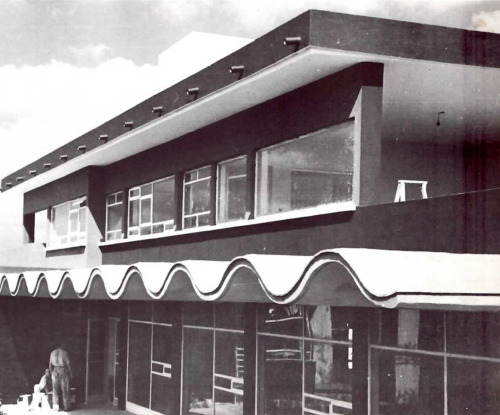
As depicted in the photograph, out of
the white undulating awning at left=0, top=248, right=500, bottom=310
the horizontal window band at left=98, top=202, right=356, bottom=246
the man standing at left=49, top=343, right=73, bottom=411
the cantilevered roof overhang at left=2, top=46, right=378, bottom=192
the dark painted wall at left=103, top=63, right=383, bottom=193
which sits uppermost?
the cantilevered roof overhang at left=2, top=46, right=378, bottom=192

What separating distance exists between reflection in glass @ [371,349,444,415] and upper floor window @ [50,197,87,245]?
1383cm

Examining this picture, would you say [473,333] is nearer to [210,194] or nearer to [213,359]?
[210,194]

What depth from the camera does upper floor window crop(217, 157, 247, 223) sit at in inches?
650

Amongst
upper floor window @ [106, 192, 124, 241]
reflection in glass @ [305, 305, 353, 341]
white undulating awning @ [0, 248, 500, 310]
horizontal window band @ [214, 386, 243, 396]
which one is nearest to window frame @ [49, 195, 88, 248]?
upper floor window @ [106, 192, 124, 241]

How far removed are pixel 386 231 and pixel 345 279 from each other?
1.76 meters

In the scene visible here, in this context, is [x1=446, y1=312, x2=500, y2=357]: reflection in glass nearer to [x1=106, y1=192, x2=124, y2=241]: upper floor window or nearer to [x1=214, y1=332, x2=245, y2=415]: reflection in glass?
[x1=214, y1=332, x2=245, y2=415]: reflection in glass

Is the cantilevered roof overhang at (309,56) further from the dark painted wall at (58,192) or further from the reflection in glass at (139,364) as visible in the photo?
the dark painted wall at (58,192)

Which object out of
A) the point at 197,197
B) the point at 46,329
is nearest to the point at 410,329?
the point at 197,197

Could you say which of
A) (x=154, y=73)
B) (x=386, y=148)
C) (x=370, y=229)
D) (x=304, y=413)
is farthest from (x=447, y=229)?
(x=154, y=73)

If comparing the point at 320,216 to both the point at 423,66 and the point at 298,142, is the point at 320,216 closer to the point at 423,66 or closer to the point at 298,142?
the point at 298,142

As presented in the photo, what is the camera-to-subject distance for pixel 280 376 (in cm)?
1538

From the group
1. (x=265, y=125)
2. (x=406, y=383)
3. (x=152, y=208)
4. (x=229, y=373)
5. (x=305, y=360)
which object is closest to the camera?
(x=406, y=383)

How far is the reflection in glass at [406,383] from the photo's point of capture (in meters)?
11.3

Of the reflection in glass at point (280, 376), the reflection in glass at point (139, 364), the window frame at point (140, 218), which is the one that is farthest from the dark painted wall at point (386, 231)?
the reflection in glass at point (139, 364)
